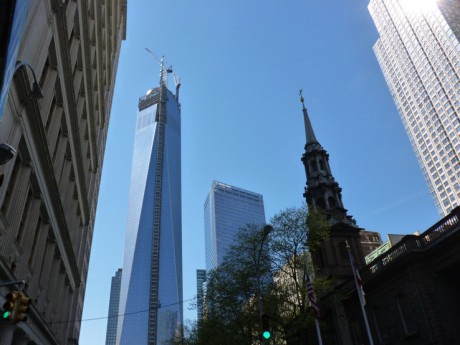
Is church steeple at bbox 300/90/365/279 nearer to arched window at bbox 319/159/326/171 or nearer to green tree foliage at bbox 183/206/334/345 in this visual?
arched window at bbox 319/159/326/171

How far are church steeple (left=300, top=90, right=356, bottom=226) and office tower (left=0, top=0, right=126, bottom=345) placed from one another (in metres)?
31.2

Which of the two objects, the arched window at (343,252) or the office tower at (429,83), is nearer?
the arched window at (343,252)

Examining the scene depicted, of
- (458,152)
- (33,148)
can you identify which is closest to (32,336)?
(33,148)

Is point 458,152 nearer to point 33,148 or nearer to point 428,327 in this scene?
point 428,327

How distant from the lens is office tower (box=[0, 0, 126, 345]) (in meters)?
16.8

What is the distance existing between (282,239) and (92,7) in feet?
81.0

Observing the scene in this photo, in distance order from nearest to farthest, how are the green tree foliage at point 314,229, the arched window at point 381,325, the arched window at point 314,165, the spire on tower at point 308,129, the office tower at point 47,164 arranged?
the office tower at point 47,164, the arched window at point 381,325, the green tree foliage at point 314,229, the arched window at point 314,165, the spire on tower at point 308,129

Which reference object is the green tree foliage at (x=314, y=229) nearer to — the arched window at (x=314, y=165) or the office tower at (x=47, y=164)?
the office tower at (x=47, y=164)

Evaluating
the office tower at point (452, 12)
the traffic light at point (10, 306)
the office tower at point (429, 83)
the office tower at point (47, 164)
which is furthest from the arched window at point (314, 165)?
the office tower at point (452, 12)

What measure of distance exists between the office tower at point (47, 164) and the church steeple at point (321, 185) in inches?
1227

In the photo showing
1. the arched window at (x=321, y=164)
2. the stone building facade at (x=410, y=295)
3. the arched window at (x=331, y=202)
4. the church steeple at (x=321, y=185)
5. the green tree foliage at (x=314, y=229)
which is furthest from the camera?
the arched window at (x=321, y=164)

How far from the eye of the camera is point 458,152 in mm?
125750

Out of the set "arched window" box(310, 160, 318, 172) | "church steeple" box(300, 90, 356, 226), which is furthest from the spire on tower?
"arched window" box(310, 160, 318, 172)

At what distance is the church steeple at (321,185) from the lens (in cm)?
5381
